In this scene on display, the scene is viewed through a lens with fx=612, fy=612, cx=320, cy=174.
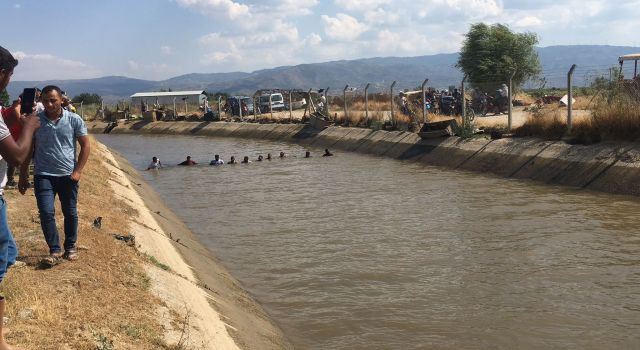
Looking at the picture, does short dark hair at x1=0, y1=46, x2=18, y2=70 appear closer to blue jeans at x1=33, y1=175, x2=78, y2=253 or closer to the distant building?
blue jeans at x1=33, y1=175, x2=78, y2=253

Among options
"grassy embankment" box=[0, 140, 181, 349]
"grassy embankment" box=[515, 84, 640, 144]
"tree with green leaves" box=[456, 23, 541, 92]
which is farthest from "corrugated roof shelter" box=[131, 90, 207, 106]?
"grassy embankment" box=[0, 140, 181, 349]

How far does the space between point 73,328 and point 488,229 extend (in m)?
9.18

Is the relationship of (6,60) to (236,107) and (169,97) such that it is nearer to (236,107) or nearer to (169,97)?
(236,107)

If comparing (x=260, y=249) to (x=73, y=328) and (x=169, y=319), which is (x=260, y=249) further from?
(x=73, y=328)

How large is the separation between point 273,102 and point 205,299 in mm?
46721

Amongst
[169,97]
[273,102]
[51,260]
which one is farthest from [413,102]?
[169,97]

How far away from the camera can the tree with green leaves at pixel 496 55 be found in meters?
40.4

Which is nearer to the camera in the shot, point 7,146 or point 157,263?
point 7,146

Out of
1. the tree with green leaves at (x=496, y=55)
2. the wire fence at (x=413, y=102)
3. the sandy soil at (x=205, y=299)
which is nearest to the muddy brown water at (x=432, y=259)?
the sandy soil at (x=205, y=299)

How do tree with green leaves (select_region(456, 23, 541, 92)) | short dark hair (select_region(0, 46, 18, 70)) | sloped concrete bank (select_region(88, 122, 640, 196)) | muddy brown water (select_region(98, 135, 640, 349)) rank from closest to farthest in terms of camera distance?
short dark hair (select_region(0, 46, 18, 70)) → muddy brown water (select_region(98, 135, 640, 349)) → sloped concrete bank (select_region(88, 122, 640, 196)) → tree with green leaves (select_region(456, 23, 541, 92))

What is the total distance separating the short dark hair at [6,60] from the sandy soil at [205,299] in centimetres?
250

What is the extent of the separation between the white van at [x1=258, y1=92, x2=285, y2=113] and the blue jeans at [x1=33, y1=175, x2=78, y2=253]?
45361 mm

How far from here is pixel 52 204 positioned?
6547mm

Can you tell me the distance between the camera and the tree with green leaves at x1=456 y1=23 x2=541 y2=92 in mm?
40406
